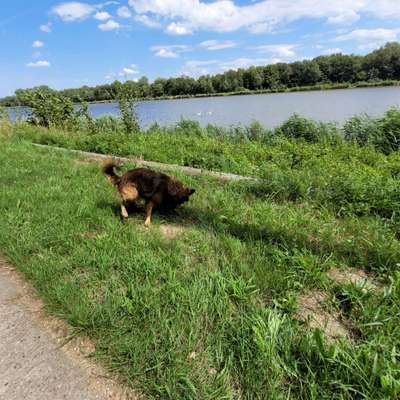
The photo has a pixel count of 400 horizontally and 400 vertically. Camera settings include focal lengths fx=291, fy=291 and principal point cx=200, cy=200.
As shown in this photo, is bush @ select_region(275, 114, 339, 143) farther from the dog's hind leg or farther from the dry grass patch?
the dog's hind leg

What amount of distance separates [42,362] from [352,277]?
2476mm

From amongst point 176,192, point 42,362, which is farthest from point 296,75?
point 42,362

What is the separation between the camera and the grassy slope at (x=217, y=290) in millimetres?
1665

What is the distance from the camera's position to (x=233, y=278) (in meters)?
2.48

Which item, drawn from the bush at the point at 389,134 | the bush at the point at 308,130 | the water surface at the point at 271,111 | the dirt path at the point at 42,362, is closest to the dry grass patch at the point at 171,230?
the dirt path at the point at 42,362

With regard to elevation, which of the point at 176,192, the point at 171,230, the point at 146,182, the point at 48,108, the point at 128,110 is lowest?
the point at 171,230

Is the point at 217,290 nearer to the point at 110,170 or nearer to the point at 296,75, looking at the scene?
the point at 110,170

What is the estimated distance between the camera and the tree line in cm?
5269

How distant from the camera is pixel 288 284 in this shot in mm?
2367

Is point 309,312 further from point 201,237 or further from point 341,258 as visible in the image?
point 201,237

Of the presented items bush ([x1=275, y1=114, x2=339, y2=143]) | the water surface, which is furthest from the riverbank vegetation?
the water surface

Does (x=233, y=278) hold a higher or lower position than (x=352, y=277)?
higher

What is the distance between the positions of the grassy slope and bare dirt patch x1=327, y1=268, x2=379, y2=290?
0.07 meters

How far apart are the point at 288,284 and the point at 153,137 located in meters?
7.48
